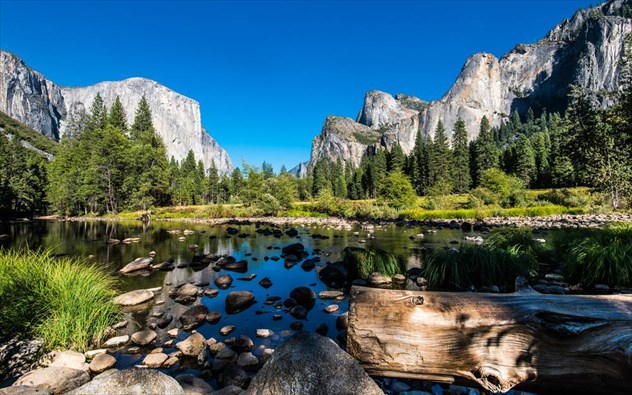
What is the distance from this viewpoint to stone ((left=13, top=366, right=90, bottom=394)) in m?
4.57

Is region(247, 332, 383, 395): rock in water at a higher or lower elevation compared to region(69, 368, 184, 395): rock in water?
higher

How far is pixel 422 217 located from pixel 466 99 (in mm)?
184186

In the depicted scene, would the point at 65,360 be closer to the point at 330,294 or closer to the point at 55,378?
the point at 55,378

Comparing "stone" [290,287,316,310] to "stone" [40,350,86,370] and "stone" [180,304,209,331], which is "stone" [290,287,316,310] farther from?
"stone" [40,350,86,370]

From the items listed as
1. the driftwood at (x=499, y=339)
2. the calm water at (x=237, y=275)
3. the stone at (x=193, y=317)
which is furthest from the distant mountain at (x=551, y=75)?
the driftwood at (x=499, y=339)

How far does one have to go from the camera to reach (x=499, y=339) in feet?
7.99

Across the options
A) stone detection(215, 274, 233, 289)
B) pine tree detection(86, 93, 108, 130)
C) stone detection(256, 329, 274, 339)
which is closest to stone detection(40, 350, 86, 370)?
stone detection(256, 329, 274, 339)

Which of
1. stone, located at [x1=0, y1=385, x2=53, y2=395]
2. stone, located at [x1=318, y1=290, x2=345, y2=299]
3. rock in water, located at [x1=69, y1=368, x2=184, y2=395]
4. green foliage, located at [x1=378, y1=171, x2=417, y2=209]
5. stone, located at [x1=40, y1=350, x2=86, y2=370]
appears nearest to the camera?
rock in water, located at [x1=69, y1=368, x2=184, y2=395]

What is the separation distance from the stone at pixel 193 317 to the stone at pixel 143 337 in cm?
76

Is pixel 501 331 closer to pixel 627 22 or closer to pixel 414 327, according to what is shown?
pixel 414 327

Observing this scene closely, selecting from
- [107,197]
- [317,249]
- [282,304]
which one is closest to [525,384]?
[282,304]

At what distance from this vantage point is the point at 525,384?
2.45m

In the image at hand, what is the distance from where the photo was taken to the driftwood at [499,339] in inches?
89.9

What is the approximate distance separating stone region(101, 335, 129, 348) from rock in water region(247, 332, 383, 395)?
5.55m
